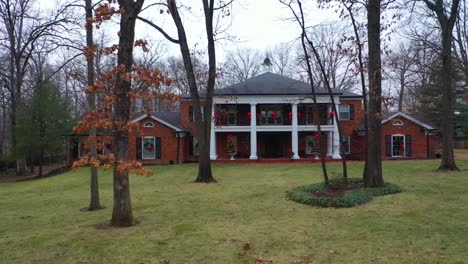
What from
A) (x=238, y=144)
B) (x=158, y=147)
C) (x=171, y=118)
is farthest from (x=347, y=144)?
(x=158, y=147)

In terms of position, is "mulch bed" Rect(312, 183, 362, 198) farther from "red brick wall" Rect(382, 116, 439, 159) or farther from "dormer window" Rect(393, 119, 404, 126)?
"dormer window" Rect(393, 119, 404, 126)

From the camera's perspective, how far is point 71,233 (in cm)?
824

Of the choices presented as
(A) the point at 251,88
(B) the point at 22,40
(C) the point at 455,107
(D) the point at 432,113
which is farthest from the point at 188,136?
(C) the point at 455,107

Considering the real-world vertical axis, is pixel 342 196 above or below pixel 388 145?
below

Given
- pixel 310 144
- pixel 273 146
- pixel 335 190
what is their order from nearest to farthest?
pixel 335 190 → pixel 310 144 → pixel 273 146

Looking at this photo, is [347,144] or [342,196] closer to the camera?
[342,196]

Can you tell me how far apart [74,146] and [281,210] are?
25478 millimetres

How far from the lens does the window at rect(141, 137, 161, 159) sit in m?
29.8

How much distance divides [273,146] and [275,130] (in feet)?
8.61

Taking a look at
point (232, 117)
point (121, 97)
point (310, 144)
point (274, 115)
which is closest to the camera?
point (121, 97)

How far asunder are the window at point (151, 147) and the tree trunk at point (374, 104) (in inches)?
773

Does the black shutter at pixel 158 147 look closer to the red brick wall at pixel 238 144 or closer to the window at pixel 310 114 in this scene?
the red brick wall at pixel 238 144

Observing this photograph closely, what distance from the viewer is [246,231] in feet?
26.2

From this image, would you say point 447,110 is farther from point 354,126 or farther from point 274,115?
point 274,115
